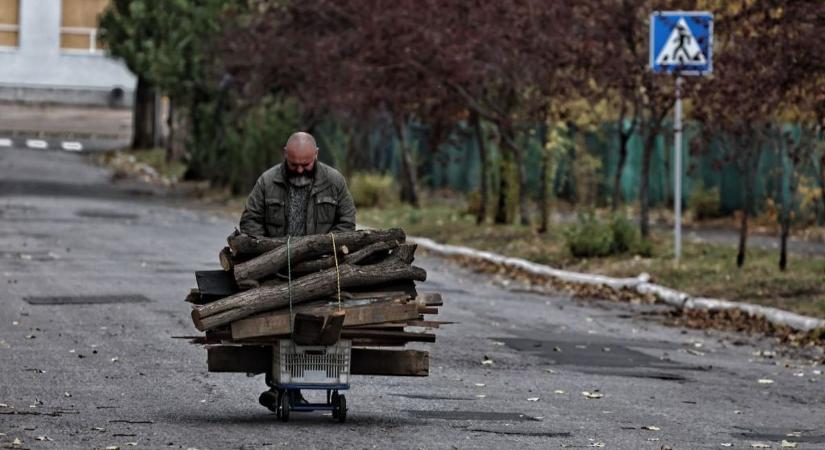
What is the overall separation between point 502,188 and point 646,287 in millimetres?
10053

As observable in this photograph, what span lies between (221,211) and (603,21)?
1522cm

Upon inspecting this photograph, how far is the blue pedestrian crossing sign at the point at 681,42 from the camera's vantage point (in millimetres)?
24031

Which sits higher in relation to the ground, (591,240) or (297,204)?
(297,204)

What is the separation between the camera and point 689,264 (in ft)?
80.2

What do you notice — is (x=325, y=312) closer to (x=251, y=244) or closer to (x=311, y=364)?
(x=311, y=364)

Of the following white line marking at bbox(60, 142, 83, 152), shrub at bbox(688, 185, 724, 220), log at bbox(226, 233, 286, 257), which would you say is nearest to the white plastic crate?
log at bbox(226, 233, 286, 257)

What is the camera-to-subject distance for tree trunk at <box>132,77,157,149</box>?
6594 centimetres

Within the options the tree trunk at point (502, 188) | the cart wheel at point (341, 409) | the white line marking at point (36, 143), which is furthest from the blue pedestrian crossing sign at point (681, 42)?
the white line marking at point (36, 143)

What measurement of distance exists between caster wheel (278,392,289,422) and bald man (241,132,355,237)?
1026mm

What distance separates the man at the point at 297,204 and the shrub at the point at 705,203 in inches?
1001

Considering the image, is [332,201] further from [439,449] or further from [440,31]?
[440,31]

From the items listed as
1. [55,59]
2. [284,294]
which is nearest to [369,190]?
[284,294]

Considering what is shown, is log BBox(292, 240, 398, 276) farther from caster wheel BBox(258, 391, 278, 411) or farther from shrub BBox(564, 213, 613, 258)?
shrub BBox(564, 213, 613, 258)

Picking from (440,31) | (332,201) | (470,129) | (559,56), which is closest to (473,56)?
(440,31)
